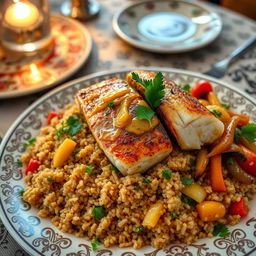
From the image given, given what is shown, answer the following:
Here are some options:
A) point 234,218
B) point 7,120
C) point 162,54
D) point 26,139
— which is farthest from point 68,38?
point 234,218

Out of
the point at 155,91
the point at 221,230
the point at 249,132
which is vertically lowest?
the point at 221,230

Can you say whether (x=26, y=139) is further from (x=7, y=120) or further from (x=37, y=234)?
(x=37, y=234)

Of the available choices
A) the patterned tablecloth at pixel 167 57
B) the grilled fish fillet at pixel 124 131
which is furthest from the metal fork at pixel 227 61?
the grilled fish fillet at pixel 124 131

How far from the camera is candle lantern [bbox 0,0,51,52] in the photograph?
3.81m

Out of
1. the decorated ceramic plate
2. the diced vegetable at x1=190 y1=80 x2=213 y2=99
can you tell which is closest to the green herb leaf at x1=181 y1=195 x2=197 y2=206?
the diced vegetable at x1=190 y1=80 x2=213 y2=99

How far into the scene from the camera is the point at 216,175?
2.40m

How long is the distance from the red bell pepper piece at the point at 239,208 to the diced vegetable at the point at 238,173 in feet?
0.58

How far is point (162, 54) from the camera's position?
415cm

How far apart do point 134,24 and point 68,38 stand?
846 mm

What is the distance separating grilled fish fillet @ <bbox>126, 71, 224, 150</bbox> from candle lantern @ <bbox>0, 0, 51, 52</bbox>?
212 cm

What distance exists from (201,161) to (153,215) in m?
0.54

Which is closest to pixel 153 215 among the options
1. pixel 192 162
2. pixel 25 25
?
pixel 192 162

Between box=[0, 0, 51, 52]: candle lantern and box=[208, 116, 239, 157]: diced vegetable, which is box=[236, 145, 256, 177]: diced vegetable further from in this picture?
box=[0, 0, 51, 52]: candle lantern

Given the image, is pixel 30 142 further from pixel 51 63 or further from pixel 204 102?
pixel 204 102
